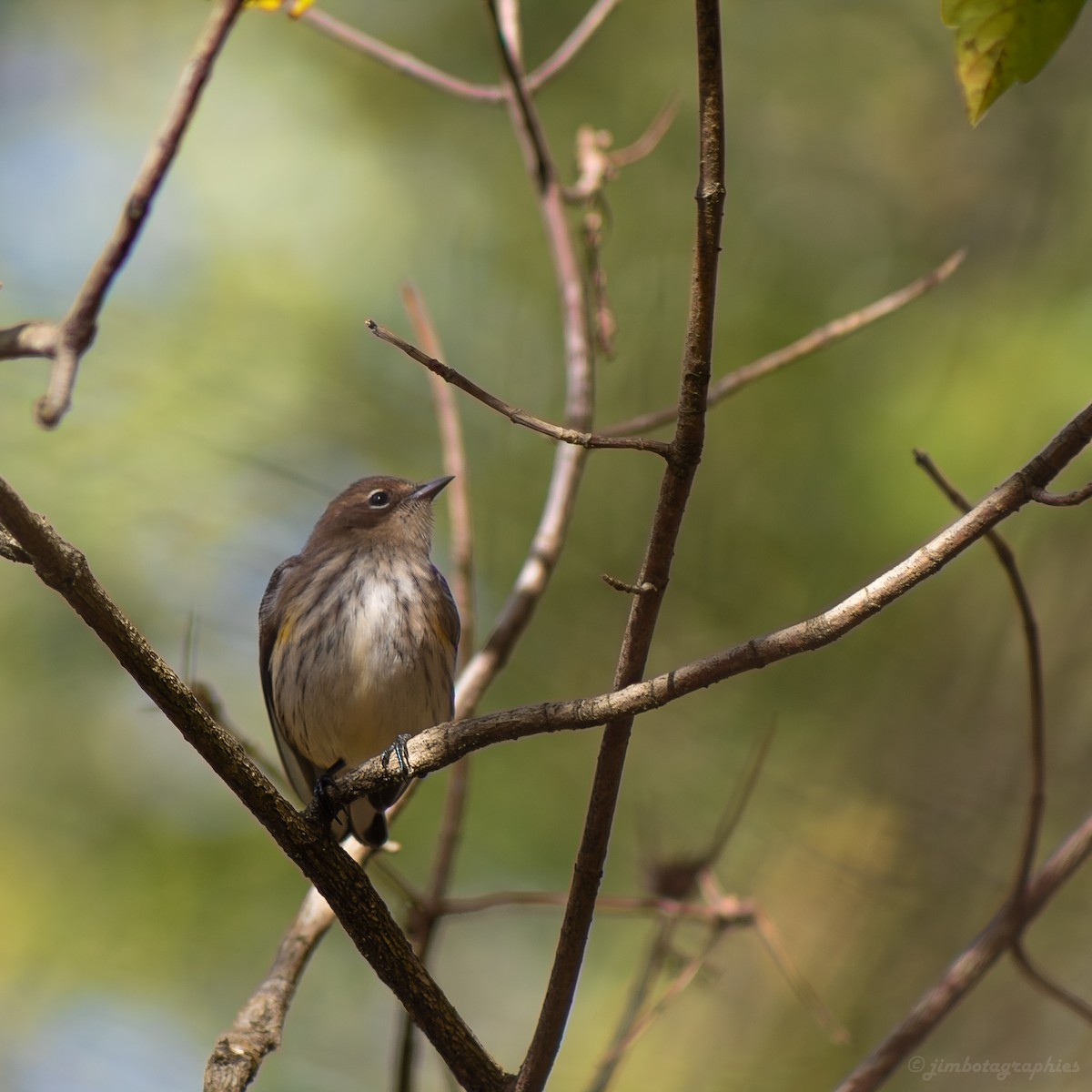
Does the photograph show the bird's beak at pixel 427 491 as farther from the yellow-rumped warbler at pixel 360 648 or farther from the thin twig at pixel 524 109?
the thin twig at pixel 524 109

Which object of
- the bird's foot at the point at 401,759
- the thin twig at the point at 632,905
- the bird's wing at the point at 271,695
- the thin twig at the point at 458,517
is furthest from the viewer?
the bird's wing at the point at 271,695

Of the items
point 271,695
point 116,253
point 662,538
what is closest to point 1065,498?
point 662,538

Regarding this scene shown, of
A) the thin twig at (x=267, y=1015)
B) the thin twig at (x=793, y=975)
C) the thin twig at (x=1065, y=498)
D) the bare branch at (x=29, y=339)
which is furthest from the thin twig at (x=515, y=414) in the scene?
the thin twig at (x=793, y=975)

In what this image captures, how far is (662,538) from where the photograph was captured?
2.24 meters

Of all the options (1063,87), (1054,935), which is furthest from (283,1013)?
(1063,87)

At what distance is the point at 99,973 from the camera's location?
21.5 feet

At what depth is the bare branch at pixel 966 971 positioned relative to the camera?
10.4ft

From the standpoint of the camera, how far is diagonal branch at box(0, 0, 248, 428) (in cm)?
179

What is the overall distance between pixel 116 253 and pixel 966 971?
2667 mm

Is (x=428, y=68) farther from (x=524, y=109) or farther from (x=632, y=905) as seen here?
(x=632, y=905)

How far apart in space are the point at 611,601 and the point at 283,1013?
4.03 meters

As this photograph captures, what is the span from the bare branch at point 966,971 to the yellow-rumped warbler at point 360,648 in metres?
1.85

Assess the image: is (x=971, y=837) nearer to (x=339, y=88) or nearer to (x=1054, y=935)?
(x=1054, y=935)

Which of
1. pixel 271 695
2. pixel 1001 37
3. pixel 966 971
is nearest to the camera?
pixel 1001 37
